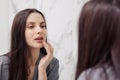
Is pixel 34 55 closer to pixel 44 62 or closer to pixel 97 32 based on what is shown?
pixel 44 62

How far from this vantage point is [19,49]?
Result: 150cm

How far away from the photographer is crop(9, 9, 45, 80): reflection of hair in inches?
57.6

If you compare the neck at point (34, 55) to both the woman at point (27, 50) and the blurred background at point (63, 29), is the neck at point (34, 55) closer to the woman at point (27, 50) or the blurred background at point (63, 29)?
the woman at point (27, 50)

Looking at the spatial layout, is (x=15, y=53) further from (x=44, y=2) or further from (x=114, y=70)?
(x=114, y=70)

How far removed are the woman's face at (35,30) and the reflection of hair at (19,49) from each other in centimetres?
2

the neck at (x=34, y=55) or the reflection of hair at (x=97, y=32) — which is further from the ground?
the reflection of hair at (x=97, y=32)

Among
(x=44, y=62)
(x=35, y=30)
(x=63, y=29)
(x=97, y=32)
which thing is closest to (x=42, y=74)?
(x=44, y=62)

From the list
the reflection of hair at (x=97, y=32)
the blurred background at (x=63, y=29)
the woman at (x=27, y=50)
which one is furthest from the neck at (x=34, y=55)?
the reflection of hair at (x=97, y=32)

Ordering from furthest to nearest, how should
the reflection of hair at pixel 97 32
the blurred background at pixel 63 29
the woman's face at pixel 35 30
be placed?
the blurred background at pixel 63 29 < the woman's face at pixel 35 30 < the reflection of hair at pixel 97 32

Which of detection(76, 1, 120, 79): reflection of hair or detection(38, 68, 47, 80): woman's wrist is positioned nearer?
detection(76, 1, 120, 79): reflection of hair

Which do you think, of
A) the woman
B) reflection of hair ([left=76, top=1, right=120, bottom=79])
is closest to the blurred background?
the woman

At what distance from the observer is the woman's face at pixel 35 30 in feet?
4.77

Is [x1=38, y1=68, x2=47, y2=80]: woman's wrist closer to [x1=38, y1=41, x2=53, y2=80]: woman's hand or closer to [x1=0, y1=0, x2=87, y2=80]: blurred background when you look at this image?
[x1=38, y1=41, x2=53, y2=80]: woman's hand

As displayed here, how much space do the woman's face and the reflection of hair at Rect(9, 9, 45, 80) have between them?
20mm
